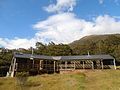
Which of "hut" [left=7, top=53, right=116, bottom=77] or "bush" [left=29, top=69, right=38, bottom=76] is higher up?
"hut" [left=7, top=53, right=116, bottom=77]

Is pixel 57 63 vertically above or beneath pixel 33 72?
above

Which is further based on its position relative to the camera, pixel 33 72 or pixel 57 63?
pixel 57 63

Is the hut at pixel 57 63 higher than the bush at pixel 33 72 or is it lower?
higher

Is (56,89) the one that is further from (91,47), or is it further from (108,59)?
(91,47)

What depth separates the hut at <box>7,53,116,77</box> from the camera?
4784 cm

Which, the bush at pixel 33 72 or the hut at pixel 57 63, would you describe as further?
the bush at pixel 33 72

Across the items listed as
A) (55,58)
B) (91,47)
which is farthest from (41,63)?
(91,47)

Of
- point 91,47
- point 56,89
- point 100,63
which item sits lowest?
point 56,89

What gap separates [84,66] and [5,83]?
78.5ft

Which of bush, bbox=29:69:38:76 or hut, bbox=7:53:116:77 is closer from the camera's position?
hut, bbox=7:53:116:77

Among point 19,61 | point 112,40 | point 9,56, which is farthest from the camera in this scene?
point 112,40

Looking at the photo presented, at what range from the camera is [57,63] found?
2229 inches

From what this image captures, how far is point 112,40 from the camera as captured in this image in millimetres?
98625

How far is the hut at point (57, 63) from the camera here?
157ft
